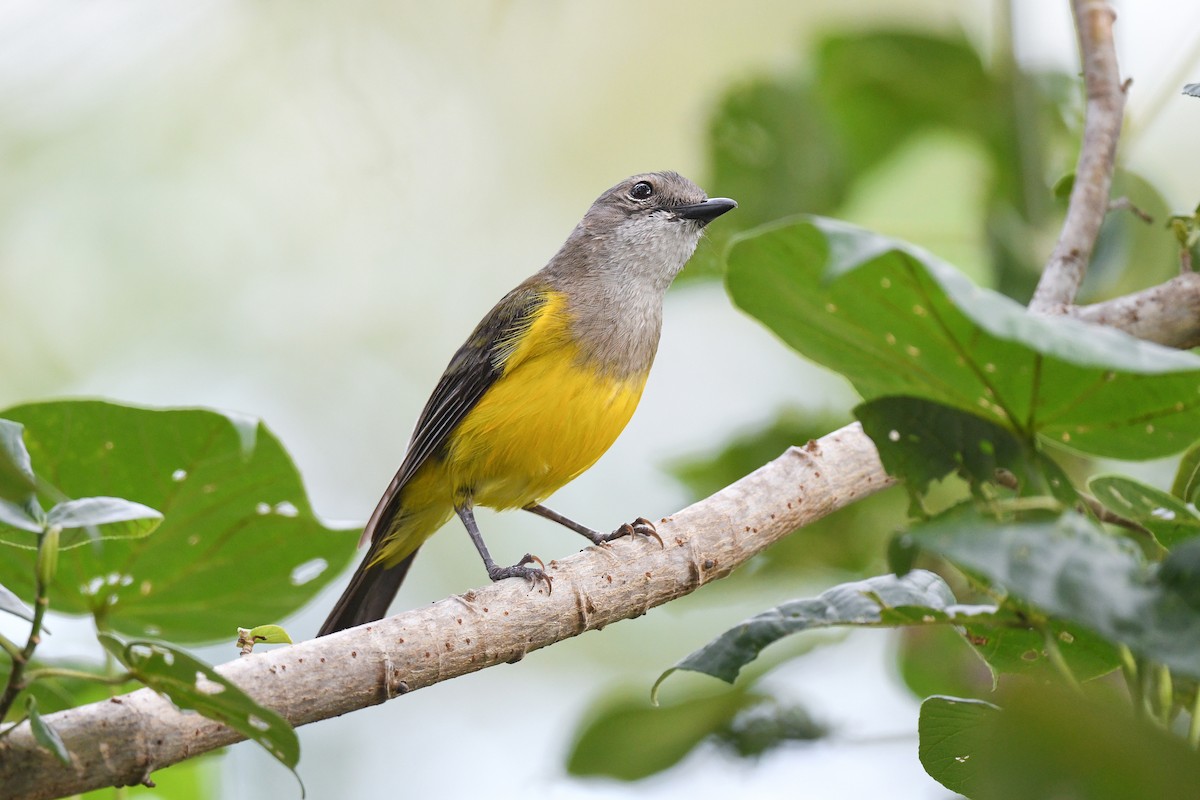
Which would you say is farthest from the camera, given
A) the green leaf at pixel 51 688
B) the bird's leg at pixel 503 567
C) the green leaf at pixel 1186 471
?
the bird's leg at pixel 503 567

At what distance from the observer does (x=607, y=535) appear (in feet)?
11.4

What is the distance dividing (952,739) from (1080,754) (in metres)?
0.60

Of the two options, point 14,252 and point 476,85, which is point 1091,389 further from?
point 14,252

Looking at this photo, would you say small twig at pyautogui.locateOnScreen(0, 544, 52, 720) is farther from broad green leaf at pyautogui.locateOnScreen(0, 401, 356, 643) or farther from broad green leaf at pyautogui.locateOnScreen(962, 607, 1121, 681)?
broad green leaf at pyautogui.locateOnScreen(962, 607, 1121, 681)

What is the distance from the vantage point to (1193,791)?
0.97m

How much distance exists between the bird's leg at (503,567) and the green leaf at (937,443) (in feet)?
3.34

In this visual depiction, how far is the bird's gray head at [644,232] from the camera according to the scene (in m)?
4.29

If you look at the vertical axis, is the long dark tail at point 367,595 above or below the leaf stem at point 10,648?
below

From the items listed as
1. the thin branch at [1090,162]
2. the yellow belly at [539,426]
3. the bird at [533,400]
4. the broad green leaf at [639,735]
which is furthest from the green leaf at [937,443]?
the yellow belly at [539,426]

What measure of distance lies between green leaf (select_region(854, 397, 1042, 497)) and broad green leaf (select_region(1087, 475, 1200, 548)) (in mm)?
142

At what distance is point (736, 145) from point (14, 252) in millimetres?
5368

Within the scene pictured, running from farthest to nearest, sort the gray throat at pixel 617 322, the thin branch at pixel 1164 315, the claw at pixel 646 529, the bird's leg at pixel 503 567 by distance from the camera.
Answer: the gray throat at pixel 617 322, the thin branch at pixel 1164 315, the claw at pixel 646 529, the bird's leg at pixel 503 567

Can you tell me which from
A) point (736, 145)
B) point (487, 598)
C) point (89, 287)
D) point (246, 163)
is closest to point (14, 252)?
point (89, 287)

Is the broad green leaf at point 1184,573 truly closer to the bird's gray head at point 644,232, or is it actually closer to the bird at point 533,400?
the bird at point 533,400
